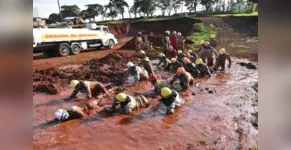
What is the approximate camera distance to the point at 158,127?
344 cm

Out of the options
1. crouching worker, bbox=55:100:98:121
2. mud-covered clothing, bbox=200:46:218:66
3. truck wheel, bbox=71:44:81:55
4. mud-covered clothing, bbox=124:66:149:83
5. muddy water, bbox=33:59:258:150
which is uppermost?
truck wheel, bbox=71:44:81:55

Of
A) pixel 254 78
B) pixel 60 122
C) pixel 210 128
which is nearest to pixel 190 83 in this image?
pixel 254 78

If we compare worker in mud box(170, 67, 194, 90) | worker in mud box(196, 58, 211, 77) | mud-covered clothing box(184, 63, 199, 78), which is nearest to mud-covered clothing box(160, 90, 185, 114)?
worker in mud box(170, 67, 194, 90)

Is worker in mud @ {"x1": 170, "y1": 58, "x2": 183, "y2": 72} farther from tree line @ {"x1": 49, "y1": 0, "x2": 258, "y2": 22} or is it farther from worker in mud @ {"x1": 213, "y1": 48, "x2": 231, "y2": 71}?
tree line @ {"x1": 49, "y1": 0, "x2": 258, "y2": 22}

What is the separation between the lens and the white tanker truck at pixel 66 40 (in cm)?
710

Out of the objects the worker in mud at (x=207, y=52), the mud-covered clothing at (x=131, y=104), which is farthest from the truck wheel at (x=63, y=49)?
the mud-covered clothing at (x=131, y=104)

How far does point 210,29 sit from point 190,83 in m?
4.68

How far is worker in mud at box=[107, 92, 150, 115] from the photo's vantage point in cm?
388

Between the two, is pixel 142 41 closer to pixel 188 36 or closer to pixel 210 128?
pixel 188 36

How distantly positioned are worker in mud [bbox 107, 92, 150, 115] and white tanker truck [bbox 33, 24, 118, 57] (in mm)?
3673
